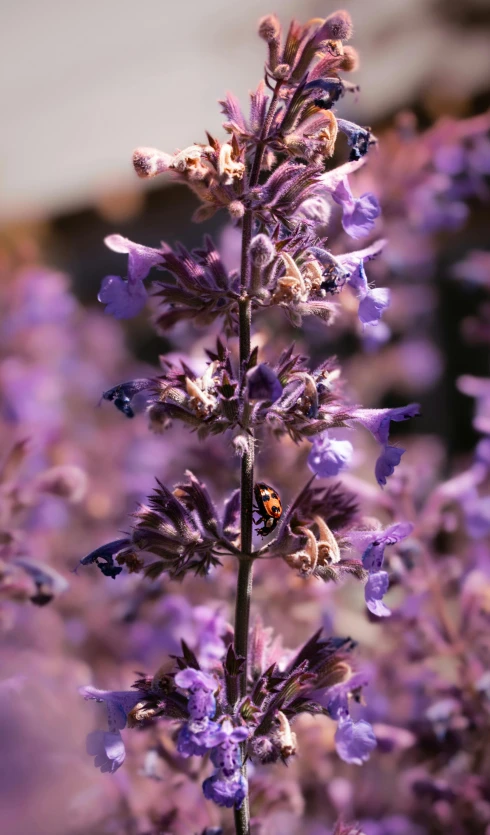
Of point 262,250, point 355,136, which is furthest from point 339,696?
point 355,136

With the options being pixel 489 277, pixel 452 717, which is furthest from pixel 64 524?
pixel 489 277

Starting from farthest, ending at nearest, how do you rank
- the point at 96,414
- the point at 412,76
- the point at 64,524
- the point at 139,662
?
the point at 412,76, the point at 96,414, the point at 64,524, the point at 139,662

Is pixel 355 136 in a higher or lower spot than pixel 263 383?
higher

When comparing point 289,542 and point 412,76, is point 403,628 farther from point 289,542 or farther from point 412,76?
point 412,76

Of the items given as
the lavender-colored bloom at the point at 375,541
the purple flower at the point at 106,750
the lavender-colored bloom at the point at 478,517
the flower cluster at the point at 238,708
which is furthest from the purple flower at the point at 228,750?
the lavender-colored bloom at the point at 478,517

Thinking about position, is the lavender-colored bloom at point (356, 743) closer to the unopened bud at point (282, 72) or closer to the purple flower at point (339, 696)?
the purple flower at point (339, 696)

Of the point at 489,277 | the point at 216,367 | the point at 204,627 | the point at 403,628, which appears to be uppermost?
the point at 216,367

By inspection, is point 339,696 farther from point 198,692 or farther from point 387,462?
point 387,462

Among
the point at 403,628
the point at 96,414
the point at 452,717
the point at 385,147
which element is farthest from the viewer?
the point at 96,414
